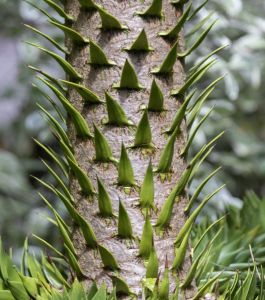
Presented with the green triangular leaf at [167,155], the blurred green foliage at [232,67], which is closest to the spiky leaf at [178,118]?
the green triangular leaf at [167,155]

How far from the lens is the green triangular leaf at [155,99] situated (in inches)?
24.1

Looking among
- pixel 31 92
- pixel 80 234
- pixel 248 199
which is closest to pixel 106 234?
pixel 80 234

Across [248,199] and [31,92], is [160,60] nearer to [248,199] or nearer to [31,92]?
[248,199]

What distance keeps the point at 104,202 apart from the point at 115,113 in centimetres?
8

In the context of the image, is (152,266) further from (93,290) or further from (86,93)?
(86,93)

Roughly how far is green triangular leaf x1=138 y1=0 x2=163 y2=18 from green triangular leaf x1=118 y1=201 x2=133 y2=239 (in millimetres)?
176

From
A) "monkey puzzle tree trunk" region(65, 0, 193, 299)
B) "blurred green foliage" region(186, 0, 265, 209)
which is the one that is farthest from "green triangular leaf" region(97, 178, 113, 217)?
"blurred green foliage" region(186, 0, 265, 209)

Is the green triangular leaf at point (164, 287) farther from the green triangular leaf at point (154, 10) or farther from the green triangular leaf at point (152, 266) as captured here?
the green triangular leaf at point (154, 10)

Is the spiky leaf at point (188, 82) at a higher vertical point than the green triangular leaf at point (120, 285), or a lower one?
higher

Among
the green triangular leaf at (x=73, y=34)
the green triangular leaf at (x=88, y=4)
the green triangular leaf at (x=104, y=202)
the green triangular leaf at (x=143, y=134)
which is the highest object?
the green triangular leaf at (x=88, y=4)

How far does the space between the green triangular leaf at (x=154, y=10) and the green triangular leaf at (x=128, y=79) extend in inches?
2.1

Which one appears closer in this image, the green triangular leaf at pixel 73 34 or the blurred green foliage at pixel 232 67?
the green triangular leaf at pixel 73 34

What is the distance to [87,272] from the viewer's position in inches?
25.0

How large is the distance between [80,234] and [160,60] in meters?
0.18
